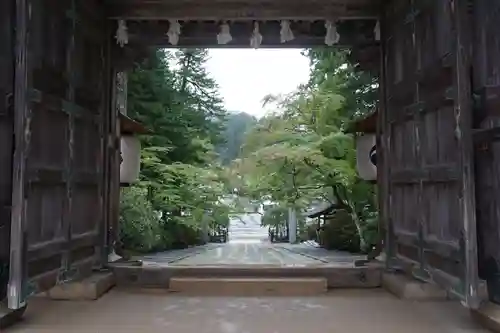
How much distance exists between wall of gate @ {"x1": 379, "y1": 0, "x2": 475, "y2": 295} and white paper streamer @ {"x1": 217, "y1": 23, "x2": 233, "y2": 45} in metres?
1.46

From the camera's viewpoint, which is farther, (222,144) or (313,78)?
(222,144)

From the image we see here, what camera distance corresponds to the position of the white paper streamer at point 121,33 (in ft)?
15.8

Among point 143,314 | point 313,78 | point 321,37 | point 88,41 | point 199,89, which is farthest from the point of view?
point 199,89

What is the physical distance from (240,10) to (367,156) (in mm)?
2075

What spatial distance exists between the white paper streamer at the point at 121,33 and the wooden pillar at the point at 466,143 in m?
3.08

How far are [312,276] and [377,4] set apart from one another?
2561 mm

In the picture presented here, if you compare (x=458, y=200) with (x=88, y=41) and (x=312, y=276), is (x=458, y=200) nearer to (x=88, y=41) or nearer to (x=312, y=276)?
(x=312, y=276)

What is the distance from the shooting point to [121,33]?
4.82 m

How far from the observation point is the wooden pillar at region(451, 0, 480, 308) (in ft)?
8.78

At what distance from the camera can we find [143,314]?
3.46 metres

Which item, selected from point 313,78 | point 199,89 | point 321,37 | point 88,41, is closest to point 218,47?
point 321,37

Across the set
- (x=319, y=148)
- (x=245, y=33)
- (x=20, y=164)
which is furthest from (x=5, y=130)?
(x=319, y=148)

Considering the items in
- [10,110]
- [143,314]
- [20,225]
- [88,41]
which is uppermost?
[88,41]

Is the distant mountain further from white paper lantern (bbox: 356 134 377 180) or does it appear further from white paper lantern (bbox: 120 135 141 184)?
white paper lantern (bbox: 356 134 377 180)
